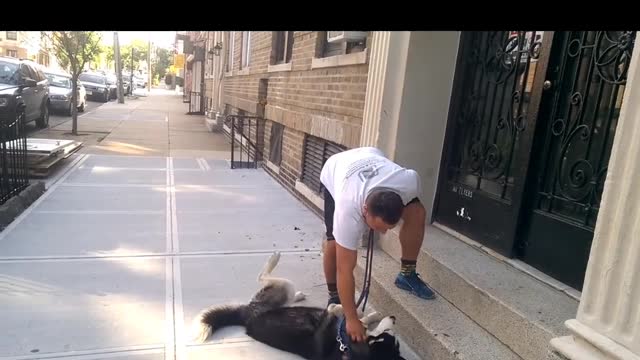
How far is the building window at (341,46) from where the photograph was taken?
5.29 m

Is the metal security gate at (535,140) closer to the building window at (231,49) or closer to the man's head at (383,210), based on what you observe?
the man's head at (383,210)

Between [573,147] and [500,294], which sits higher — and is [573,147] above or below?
above

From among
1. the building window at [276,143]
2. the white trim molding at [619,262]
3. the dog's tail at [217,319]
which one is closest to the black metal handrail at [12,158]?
the dog's tail at [217,319]

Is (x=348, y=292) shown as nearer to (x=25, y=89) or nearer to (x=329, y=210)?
(x=329, y=210)

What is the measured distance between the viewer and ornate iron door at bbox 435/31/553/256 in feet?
11.0

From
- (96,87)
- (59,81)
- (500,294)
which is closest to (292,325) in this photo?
(500,294)

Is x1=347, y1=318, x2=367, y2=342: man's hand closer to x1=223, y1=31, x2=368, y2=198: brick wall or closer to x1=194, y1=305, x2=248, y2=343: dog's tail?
x1=194, y1=305, x2=248, y2=343: dog's tail

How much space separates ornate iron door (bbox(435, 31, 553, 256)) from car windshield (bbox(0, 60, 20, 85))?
36.1 feet

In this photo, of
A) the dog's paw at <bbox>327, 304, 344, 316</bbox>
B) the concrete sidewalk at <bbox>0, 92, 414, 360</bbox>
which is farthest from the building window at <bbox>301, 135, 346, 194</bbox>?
the dog's paw at <bbox>327, 304, 344, 316</bbox>

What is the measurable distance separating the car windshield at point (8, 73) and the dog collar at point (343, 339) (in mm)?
11514

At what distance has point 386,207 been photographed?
8.13ft

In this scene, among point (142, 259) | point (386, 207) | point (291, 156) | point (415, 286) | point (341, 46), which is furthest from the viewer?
point (291, 156)

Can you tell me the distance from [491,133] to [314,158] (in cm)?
294
